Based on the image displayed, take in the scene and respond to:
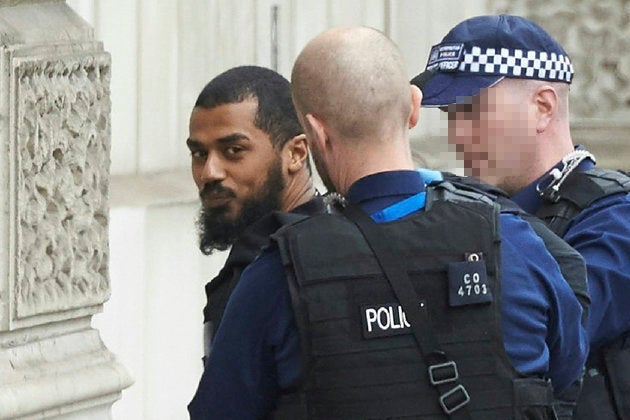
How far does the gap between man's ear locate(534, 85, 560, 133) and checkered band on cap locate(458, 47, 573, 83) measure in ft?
0.10

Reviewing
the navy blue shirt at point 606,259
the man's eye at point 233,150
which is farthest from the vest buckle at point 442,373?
the man's eye at point 233,150

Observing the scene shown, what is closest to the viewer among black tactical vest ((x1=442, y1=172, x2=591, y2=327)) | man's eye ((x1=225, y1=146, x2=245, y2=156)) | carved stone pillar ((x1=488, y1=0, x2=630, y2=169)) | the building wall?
black tactical vest ((x1=442, y1=172, x2=591, y2=327))

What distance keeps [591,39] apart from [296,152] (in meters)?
4.21

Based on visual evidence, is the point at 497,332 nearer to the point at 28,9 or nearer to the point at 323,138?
the point at 323,138

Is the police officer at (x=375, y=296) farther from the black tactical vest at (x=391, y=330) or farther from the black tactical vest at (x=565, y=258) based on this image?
the black tactical vest at (x=565, y=258)

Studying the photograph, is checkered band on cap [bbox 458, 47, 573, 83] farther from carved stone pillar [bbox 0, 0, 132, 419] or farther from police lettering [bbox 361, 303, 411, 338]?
police lettering [bbox 361, 303, 411, 338]

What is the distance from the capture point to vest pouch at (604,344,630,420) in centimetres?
370

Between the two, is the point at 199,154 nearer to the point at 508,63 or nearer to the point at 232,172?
the point at 232,172

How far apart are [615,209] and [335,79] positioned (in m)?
1.10

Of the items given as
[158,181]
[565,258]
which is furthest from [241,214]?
[158,181]

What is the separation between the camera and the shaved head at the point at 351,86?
2.86 meters

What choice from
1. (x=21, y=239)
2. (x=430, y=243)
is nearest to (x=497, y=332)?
(x=430, y=243)

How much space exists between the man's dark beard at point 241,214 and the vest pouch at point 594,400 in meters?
0.76

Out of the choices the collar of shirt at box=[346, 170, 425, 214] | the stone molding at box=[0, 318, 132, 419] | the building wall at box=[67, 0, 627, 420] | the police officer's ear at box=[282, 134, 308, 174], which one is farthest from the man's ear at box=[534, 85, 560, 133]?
the building wall at box=[67, 0, 627, 420]
